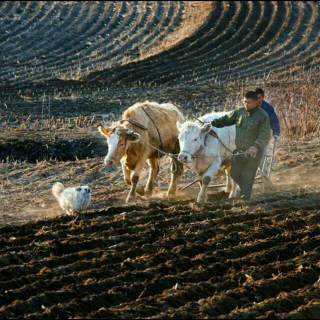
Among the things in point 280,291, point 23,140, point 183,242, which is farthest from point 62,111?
point 280,291

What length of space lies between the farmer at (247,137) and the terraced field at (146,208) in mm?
462

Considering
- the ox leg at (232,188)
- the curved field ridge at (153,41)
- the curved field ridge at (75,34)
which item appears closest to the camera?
the ox leg at (232,188)

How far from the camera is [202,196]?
1149cm

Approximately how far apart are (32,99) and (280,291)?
51.9ft

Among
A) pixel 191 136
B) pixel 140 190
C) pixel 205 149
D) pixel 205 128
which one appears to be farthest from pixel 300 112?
pixel 191 136

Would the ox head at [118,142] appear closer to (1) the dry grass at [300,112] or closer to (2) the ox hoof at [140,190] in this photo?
(2) the ox hoof at [140,190]

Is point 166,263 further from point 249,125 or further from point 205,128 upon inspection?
Answer: point 249,125

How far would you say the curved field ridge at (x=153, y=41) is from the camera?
27.7 meters

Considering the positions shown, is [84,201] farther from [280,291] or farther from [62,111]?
[62,111]

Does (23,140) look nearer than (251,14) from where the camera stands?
Yes

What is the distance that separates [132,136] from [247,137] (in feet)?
5.86

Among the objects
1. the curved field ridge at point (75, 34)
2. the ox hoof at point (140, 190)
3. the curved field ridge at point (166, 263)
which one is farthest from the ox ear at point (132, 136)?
the curved field ridge at point (75, 34)

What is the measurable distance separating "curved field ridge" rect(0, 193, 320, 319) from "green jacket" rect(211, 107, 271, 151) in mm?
961

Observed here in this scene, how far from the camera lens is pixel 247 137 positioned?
11.4 metres
